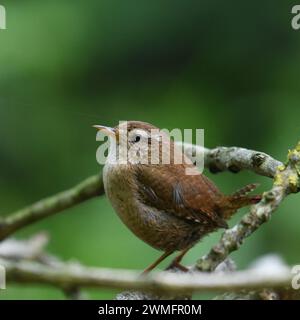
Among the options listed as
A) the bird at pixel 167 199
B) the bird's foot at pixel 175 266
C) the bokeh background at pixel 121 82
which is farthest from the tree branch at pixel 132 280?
the bokeh background at pixel 121 82

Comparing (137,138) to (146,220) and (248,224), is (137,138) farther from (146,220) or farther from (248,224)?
(248,224)

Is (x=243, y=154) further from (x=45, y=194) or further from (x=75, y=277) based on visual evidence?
(x=45, y=194)

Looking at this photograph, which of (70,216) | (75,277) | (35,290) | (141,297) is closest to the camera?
(75,277)

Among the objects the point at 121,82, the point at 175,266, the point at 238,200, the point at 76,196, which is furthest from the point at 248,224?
the point at 121,82

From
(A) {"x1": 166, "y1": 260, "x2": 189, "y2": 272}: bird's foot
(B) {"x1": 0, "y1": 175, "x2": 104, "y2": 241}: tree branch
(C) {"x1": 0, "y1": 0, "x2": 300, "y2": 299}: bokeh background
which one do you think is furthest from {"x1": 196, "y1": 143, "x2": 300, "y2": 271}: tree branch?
(C) {"x1": 0, "y1": 0, "x2": 300, "y2": 299}: bokeh background

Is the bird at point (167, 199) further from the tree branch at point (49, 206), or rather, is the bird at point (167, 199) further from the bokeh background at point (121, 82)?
the bokeh background at point (121, 82)

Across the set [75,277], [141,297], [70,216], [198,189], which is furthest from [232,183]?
[75,277]
